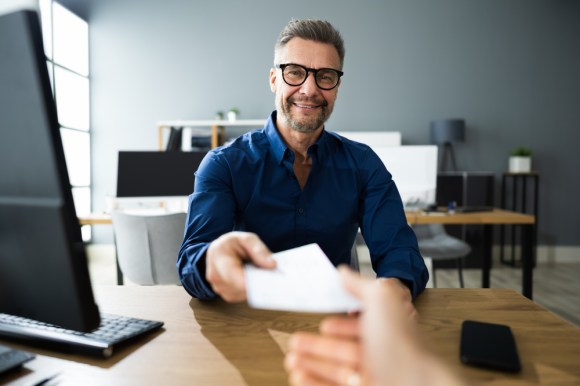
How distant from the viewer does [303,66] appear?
1.46 meters

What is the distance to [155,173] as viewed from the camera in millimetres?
3062

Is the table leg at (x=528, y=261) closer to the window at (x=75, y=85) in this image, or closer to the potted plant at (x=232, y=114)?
the potted plant at (x=232, y=114)

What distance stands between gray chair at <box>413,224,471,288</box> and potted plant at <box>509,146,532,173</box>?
201cm

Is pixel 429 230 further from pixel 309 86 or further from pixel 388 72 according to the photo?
pixel 388 72

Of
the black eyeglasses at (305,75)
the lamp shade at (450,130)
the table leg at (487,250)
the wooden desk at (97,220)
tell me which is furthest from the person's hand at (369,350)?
the lamp shade at (450,130)

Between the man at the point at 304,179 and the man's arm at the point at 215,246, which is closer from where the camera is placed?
the man's arm at the point at 215,246

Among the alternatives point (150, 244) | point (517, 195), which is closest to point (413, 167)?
point (150, 244)

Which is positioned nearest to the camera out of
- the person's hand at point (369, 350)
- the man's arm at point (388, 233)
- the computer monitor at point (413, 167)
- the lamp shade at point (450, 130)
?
the person's hand at point (369, 350)

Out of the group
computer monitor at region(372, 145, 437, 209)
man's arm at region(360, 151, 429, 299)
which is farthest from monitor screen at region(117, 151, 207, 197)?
man's arm at region(360, 151, 429, 299)

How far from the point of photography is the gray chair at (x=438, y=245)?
313 centimetres

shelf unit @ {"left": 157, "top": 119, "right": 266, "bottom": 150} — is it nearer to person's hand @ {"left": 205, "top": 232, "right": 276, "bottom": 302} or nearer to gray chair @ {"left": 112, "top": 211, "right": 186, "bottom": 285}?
gray chair @ {"left": 112, "top": 211, "right": 186, "bottom": 285}

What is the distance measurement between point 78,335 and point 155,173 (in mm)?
2459

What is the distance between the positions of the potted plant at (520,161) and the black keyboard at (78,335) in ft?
16.8

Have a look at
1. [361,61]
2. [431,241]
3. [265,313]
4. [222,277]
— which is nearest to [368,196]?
[265,313]
